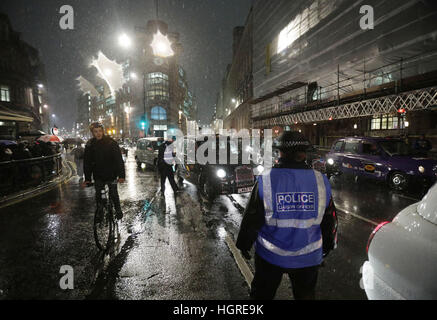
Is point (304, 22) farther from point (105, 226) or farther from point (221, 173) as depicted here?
point (105, 226)

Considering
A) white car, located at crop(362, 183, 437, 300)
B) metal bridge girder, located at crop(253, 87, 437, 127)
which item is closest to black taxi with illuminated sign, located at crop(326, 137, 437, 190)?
metal bridge girder, located at crop(253, 87, 437, 127)

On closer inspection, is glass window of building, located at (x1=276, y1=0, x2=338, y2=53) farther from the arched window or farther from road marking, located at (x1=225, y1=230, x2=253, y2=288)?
the arched window

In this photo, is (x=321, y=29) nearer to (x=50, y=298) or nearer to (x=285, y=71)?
(x=285, y=71)

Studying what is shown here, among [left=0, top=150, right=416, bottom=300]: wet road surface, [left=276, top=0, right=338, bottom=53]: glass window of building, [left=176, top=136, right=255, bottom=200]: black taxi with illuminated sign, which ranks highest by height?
[left=276, top=0, right=338, bottom=53]: glass window of building

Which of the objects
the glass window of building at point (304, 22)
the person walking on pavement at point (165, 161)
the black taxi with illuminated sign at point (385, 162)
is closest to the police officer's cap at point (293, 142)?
the person walking on pavement at point (165, 161)

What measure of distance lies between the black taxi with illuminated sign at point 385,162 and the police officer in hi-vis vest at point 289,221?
7853mm

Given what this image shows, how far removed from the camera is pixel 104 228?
4.62m

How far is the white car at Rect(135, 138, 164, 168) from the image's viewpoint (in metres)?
14.2

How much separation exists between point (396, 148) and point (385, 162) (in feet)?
2.61

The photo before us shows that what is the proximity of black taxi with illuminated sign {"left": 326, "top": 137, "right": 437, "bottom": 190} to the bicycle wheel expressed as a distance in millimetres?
8951

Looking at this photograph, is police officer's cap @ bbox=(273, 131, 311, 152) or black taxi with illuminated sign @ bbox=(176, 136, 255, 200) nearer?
police officer's cap @ bbox=(273, 131, 311, 152)

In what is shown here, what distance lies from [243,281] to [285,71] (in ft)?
98.1

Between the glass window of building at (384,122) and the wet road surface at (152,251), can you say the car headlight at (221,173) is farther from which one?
the glass window of building at (384,122)

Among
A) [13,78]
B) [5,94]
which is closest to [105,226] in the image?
[5,94]
